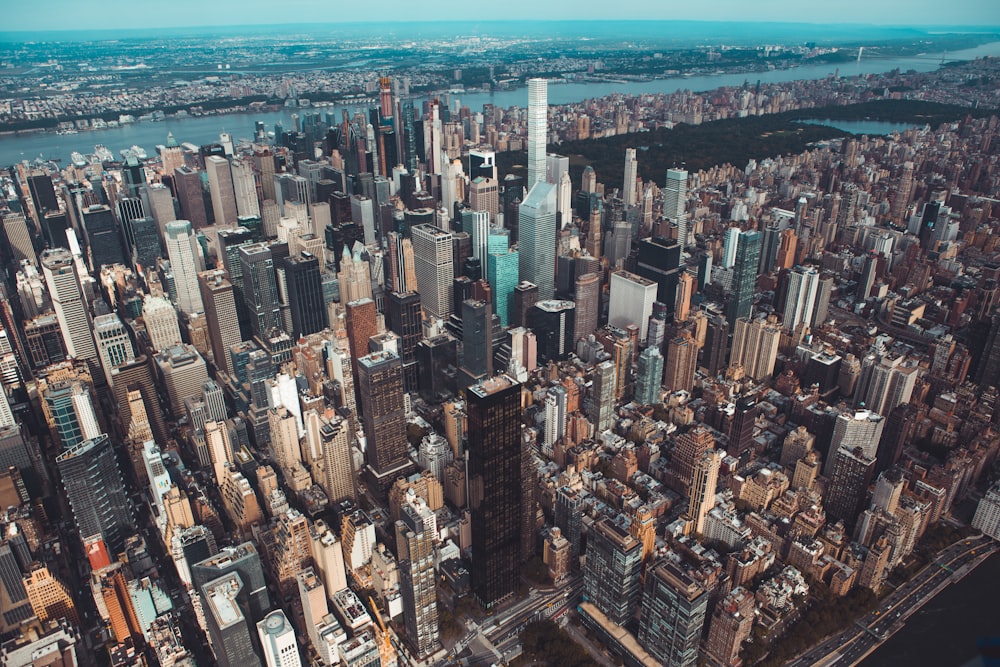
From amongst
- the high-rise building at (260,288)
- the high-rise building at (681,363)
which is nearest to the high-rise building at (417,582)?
the high-rise building at (681,363)

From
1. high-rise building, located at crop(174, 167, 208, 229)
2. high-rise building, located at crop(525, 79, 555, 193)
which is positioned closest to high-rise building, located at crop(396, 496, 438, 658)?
high-rise building, located at crop(525, 79, 555, 193)

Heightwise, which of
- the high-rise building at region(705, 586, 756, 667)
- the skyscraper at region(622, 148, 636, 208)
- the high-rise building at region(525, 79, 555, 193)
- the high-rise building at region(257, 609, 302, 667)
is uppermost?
the high-rise building at region(525, 79, 555, 193)

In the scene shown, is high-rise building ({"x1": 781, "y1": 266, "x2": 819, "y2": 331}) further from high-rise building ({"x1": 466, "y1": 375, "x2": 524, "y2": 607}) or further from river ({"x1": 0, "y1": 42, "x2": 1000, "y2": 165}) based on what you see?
river ({"x1": 0, "y1": 42, "x2": 1000, "y2": 165})

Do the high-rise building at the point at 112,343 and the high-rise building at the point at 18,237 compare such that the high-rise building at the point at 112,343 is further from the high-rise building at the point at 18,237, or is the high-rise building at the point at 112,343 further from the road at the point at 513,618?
the road at the point at 513,618

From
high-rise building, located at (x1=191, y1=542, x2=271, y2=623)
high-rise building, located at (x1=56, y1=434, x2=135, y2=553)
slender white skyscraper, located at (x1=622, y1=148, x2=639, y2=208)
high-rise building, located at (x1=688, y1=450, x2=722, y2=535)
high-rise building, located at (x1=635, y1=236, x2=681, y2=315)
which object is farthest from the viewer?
slender white skyscraper, located at (x1=622, y1=148, x2=639, y2=208)

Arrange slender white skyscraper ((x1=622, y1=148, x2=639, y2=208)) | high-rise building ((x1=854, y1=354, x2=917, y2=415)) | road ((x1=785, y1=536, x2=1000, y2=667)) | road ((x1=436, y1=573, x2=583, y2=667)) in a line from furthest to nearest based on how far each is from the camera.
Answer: slender white skyscraper ((x1=622, y1=148, x2=639, y2=208)), high-rise building ((x1=854, y1=354, x2=917, y2=415)), road ((x1=785, y1=536, x2=1000, y2=667)), road ((x1=436, y1=573, x2=583, y2=667))

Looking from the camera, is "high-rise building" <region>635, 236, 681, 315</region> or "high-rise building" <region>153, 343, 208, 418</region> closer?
"high-rise building" <region>153, 343, 208, 418</region>

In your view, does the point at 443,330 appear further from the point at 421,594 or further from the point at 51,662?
the point at 51,662

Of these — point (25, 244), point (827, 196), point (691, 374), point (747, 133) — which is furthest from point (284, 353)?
point (747, 133)
